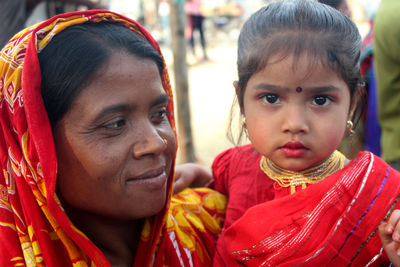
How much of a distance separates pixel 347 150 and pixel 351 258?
0.92m

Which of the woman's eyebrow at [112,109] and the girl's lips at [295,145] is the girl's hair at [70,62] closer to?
the woman's eyebrow at [112,109]

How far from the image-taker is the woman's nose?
4.96 feet

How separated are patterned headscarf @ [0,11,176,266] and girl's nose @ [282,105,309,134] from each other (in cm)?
82

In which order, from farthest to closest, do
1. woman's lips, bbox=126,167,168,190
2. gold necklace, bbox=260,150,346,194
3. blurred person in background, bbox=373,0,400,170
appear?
blurred person in background, bbox=373,0,400,170 → gold necklace, bbox=260,150,346,194 → woman's lips, bbox=126,167,168,190

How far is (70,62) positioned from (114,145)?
319mm

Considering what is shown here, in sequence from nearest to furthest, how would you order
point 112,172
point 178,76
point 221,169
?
point 112,172
point 221,169
point 178,76

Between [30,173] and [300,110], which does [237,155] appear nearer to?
[300,110]

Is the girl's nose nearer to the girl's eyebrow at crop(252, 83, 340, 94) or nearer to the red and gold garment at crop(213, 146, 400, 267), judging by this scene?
the girl's eyebrow at crop(252, 83, 340, 94)

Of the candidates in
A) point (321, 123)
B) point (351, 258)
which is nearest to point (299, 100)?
point (321, 123)

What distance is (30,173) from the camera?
1495 millimetres

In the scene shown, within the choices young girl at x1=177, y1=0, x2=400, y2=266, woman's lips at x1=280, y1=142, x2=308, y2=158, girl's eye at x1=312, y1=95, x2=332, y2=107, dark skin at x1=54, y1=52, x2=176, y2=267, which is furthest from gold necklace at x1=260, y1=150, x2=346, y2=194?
dark skin at x1=54, y1=52, x2=176, y2=267

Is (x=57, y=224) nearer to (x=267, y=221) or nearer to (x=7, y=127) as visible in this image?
(x=7, y=127)

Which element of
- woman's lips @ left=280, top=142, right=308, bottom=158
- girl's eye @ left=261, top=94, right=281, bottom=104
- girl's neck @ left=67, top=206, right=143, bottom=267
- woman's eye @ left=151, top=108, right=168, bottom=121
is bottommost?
girl's neck @ left=67, top=206, right=143, bottom=267

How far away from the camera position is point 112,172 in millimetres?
1492
